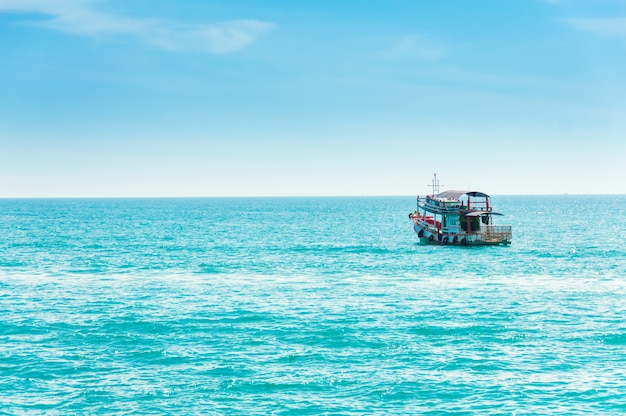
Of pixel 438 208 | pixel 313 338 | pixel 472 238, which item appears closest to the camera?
pixel 313 338

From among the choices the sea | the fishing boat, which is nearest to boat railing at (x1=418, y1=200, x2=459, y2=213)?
the fishing boat

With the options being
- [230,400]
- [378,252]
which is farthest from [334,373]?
[378,252]

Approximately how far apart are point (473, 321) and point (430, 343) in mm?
6563

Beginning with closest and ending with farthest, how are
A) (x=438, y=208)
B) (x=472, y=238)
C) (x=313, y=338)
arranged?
(x=313, y=338) → (x=472, y=238) → (x=438, y=208)

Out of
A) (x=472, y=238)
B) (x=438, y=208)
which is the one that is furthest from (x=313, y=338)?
(x=438, y=208)

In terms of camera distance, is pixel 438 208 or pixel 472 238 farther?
pixel 438 208

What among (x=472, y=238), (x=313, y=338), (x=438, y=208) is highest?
(x=438, y=208)

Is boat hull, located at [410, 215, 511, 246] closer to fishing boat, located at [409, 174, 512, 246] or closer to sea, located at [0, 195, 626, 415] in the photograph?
fishing boat, located at [409, 174, 512, 246]

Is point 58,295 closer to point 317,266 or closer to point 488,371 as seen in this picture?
point 317,266

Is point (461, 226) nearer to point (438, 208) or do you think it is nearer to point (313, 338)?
point (438, 208)

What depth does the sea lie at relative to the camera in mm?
27234

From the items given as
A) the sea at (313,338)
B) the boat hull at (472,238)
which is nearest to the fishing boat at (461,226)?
the boat hull at (472,238)

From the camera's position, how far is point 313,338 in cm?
3678

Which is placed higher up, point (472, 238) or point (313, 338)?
point (472, 238)
